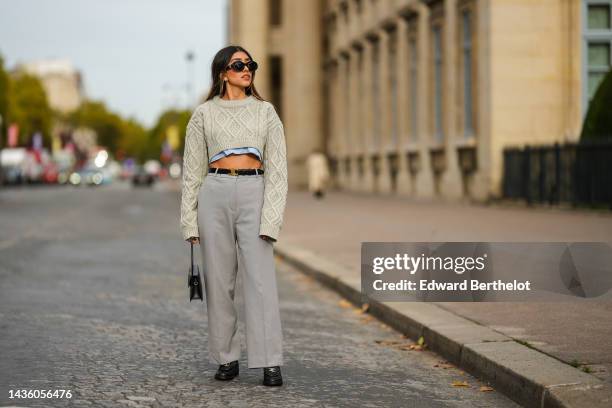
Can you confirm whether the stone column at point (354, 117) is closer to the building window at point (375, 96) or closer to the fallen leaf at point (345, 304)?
the building window at point (375, 96)

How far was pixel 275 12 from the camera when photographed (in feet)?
188

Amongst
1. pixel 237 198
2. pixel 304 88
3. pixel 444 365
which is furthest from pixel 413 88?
pixel 237 198

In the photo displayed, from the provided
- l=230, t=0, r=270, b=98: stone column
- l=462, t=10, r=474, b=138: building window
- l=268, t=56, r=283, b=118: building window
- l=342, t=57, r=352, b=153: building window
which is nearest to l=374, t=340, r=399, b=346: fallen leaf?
l=462, t=10, r=474, b=138: building window

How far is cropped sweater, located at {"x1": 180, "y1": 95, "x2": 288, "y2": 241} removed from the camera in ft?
19.8

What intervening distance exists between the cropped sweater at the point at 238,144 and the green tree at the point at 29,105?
127 m

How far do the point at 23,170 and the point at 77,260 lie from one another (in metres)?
78.7

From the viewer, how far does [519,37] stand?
2503 cm

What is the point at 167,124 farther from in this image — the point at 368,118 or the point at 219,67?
the point at 219,67

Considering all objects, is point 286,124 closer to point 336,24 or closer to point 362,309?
point 336,24

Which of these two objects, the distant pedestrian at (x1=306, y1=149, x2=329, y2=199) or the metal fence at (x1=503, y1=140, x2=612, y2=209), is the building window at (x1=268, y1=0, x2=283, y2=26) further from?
the metal fence at (x1=503, y1=140, x2=612, y2=209)

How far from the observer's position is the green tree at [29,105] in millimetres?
130875

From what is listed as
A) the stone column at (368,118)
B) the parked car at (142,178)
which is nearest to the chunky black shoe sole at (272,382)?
the stone column at (368,118)

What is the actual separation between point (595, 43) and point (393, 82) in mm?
11638

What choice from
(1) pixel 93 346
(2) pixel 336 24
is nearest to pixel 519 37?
(1) pixel 93 346
